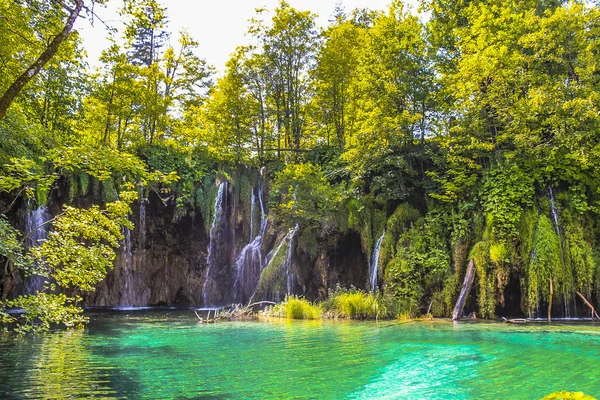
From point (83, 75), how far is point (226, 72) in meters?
7.52

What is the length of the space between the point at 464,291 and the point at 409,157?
20.9 ft

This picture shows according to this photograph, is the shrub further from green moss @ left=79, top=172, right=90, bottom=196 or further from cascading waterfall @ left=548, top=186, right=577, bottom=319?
green moss @ left=79, top=172, right=90, bottom=196

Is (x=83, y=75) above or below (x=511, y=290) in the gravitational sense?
above

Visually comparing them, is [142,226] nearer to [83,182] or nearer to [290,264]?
[83,182]

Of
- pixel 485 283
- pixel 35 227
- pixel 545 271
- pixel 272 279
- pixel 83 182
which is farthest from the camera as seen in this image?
pixel 83 182

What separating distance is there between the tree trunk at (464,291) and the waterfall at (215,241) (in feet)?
42.0

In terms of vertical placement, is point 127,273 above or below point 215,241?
below

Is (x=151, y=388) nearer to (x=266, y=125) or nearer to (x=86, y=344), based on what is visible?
(x=86, y=344)

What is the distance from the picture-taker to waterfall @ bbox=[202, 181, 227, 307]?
2248cm

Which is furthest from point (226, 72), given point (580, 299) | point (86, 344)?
point (580, 299)

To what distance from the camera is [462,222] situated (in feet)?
48.1

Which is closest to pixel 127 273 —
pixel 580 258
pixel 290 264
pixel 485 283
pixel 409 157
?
pixel 290 264

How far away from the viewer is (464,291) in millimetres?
13367

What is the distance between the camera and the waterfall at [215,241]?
22.5m
